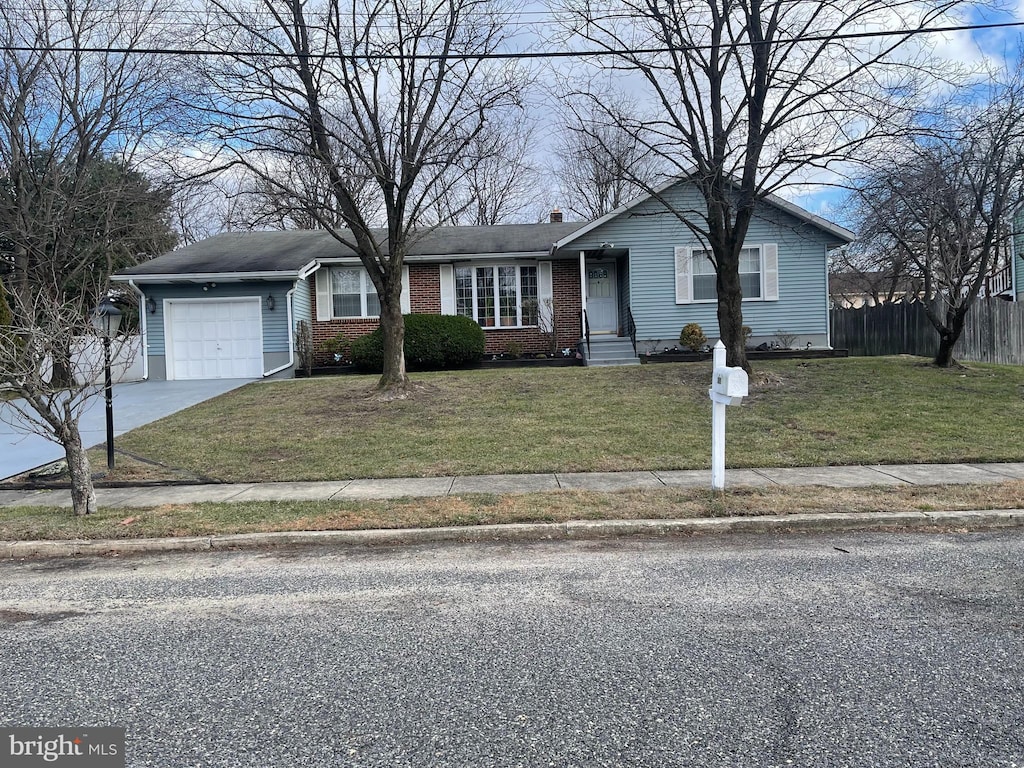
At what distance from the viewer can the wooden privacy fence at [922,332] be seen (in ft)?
60.6

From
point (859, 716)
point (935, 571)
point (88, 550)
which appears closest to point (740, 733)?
point (859, 716)

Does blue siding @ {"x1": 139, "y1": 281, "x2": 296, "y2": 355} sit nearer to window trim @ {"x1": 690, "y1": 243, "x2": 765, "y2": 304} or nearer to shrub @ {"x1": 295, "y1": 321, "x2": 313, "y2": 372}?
shrub @ {"x1": 295, "y1": 321, "x2": 313, "y2": 372}

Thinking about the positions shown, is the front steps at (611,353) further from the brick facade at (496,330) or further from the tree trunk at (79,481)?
the tree trunk at (79,481)

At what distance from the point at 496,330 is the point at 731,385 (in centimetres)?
1392

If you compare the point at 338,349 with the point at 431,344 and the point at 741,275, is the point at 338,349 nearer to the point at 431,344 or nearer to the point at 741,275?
the point at 431,344

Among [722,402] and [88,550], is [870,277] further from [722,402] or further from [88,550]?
[88,550]

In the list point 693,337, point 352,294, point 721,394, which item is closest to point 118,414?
point 352,294

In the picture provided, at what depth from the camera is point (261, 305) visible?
18.9 metres

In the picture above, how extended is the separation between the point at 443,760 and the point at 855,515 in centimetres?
498

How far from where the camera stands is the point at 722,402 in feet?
22.1

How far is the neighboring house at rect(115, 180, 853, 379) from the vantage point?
62.0 ft

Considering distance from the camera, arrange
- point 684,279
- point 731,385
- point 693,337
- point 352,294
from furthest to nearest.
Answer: point 352,294, point 684,279, point 693,337, point 731,385

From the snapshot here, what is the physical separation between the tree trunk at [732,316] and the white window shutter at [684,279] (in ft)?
17.9
